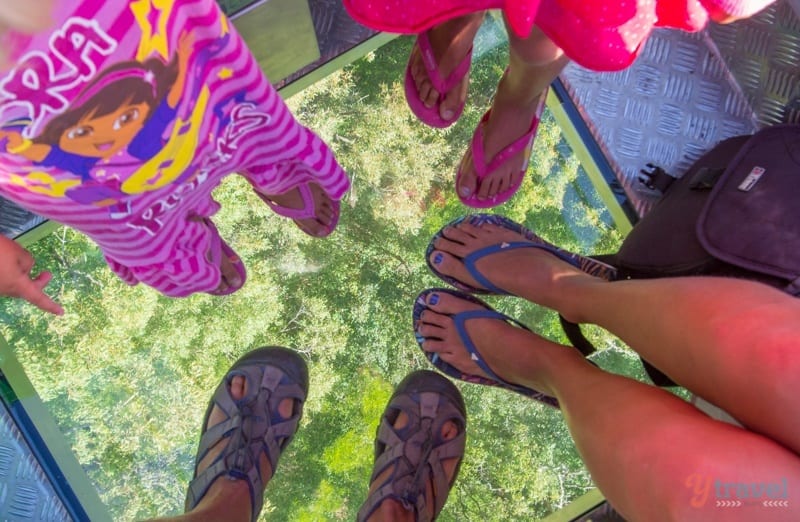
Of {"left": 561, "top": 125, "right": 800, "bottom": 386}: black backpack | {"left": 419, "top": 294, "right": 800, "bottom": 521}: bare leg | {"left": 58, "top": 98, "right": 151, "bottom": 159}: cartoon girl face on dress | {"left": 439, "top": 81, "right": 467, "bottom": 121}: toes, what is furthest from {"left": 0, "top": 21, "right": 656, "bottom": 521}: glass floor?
{"left": 58, "top": 98, "right": 151, "bottom": 159}: cartoon girl face on dress

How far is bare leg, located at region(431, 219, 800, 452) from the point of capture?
605 mm

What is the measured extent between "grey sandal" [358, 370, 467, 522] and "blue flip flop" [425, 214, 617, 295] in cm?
24

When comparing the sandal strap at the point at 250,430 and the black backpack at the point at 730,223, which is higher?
the black backpack at the point at 730,223

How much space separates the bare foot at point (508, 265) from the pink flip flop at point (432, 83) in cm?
26

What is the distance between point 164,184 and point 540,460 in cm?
111

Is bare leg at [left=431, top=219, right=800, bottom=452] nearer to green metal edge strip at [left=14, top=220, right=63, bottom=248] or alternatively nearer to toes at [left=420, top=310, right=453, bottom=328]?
toes at [left=420, top=310, right=453, bottom=328]

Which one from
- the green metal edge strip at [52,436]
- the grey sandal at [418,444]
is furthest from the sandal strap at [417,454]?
the green metal edge strip at [52,436]

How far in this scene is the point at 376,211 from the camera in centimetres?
144

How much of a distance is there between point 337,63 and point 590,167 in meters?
0.66

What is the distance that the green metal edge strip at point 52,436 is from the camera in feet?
4.29

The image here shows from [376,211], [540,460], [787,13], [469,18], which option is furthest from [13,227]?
[787,13]

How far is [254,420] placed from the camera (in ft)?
4.42

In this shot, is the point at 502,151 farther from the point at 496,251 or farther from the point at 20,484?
the point at 20,484

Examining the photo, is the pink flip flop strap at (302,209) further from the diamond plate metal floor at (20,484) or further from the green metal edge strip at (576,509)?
the green metal edge strip at (576,509)
